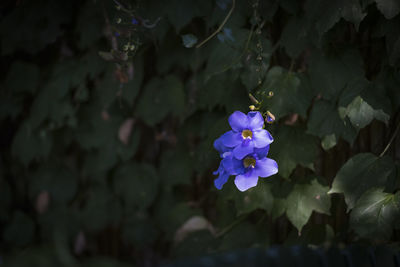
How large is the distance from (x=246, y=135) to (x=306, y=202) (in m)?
0.50

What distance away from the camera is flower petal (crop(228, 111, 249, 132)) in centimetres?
121

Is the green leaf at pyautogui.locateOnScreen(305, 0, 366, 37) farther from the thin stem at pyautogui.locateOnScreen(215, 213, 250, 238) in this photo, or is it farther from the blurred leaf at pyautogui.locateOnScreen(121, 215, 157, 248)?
the blurred leaf at pyautogui.locateOnScreen(121, 215, 157, 248)

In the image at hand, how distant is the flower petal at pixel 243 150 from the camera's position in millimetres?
1148

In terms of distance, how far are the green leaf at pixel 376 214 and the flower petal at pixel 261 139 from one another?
1.44 ft

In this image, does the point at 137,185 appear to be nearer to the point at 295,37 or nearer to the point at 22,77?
the point at 22,77

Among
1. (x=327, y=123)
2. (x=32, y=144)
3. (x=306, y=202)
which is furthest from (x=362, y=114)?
(x=32, y=144)

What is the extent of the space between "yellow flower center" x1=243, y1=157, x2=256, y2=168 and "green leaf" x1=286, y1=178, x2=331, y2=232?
0.46 m

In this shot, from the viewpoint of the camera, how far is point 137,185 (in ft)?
7.23

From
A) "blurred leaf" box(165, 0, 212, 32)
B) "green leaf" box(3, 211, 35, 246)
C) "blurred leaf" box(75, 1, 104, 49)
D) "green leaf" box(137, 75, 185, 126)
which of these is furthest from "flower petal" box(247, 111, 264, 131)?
"green leaf" box(3, 211, 35, 246)

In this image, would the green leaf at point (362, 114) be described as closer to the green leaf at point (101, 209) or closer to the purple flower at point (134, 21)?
the purple flower at point (134, 21)

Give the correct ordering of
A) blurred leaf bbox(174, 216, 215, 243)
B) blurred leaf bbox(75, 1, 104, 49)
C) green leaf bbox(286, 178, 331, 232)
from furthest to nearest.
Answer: blurred leaf bbox(75, 1, 104, 49) < blurred leaf bbox(174, 216, 215, 243) < green leaf bbox(286, 178, 331, 232)

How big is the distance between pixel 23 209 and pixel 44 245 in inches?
11.0

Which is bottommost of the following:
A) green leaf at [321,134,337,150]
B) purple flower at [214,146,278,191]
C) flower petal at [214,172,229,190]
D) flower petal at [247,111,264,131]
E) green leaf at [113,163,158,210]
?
green leaf at [113,163,158,210]

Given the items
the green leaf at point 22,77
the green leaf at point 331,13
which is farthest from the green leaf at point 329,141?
the green leaf at point 22,77
